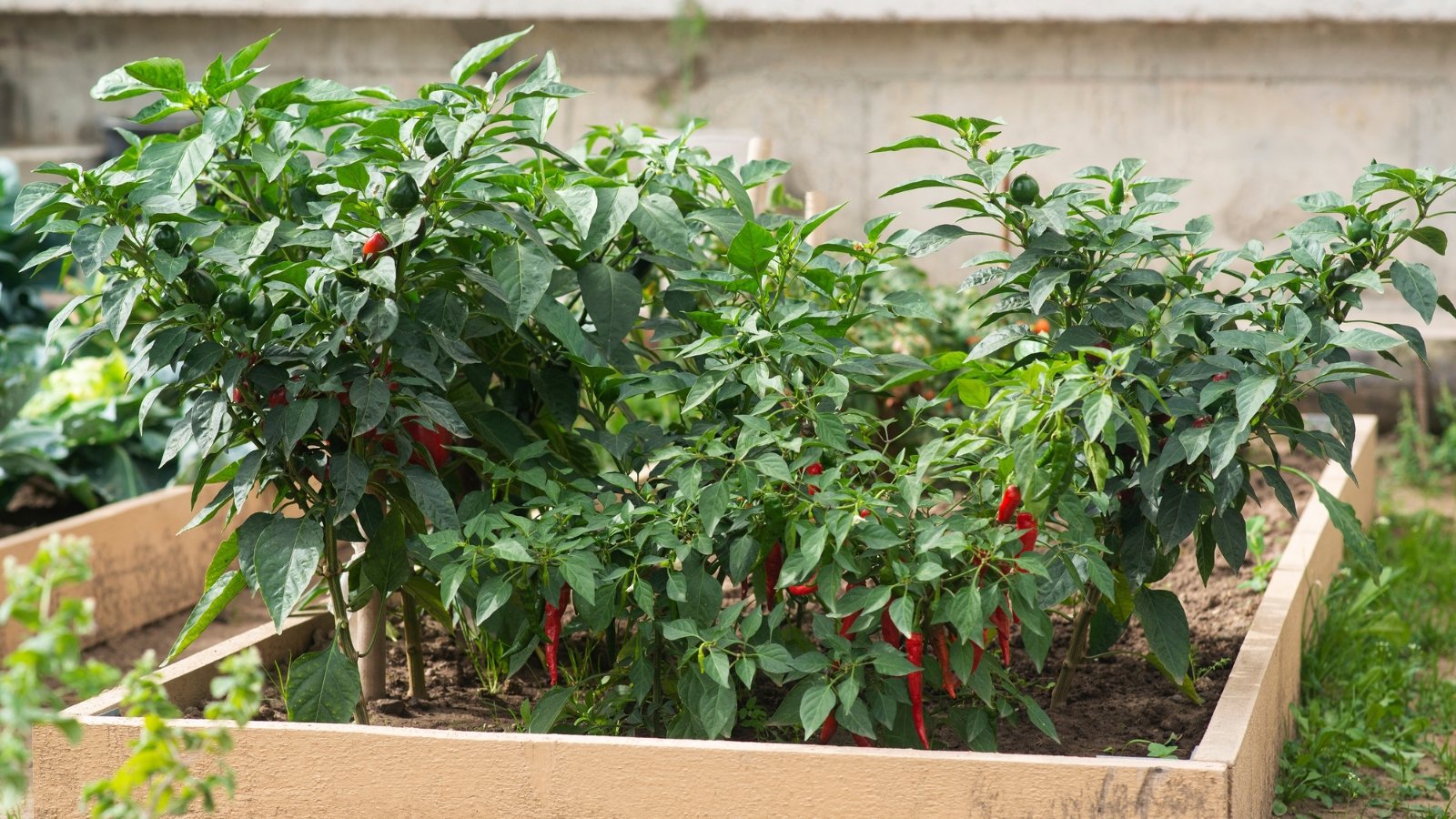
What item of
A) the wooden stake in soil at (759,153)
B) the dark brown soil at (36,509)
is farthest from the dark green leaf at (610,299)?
the dark brown soil at (36,509)

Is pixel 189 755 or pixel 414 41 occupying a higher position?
pixel 414 41

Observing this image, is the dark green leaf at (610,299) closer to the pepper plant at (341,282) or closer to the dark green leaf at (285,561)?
the pepper plant at (341,282)

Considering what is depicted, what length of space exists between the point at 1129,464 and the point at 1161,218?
140 inches

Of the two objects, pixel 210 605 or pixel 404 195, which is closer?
pixel 404 195

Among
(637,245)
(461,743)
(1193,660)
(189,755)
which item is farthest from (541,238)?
(1193,660)

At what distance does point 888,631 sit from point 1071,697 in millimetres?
684

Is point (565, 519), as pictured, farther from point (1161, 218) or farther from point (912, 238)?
point (1161, 218)

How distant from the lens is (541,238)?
2244 millimetres

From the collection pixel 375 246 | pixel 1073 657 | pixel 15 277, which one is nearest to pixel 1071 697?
pixel 1073 657

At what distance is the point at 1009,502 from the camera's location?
2098mm

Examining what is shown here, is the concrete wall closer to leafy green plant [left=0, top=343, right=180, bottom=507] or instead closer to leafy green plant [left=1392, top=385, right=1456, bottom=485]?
leafy green plant [left=1392, top=385, right=1456, bottom=485]

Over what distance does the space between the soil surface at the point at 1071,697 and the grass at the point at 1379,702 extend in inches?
8.9

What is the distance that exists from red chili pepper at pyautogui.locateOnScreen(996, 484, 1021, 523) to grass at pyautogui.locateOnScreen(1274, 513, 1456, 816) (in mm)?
649

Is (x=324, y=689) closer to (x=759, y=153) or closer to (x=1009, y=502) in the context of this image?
(x=1009, y=502)
